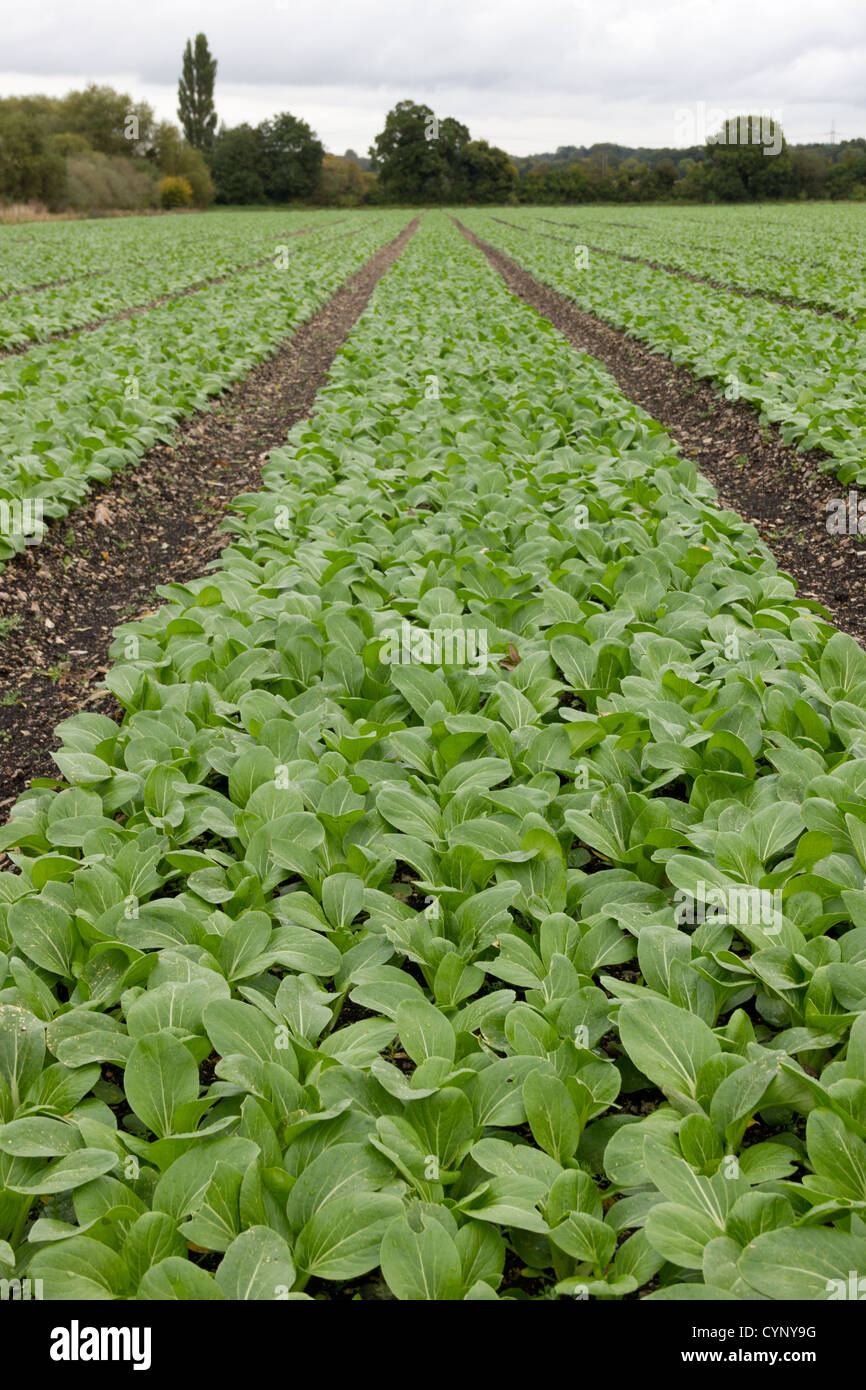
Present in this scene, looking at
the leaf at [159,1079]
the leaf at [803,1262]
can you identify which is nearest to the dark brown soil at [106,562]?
the leaf at [159,1079]

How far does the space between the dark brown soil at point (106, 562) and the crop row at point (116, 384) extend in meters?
0.21

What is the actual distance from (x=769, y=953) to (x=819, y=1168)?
0.54 meters

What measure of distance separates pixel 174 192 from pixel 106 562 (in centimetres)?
6596

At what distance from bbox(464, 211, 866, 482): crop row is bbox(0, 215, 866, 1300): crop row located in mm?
4462

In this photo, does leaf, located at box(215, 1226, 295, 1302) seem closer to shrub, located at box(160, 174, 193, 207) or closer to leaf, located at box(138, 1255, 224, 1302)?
leaf, located at box(138, 1255, 224, 1302)

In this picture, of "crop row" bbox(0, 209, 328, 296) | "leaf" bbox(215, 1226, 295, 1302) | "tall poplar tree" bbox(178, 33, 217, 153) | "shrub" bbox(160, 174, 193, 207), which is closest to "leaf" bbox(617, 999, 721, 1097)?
"leaf" bbox(215, 1226, 295, 1302)

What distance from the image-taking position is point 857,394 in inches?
345

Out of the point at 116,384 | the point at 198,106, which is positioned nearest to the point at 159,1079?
the point at 116,384

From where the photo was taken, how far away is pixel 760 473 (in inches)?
328

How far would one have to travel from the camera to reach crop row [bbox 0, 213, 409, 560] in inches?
259

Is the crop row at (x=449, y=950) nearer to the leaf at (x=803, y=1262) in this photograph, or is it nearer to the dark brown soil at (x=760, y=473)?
the leaf at (x=803, y=1262)

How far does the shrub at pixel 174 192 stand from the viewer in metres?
61.1

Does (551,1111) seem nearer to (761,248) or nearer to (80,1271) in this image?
(80,1271)
